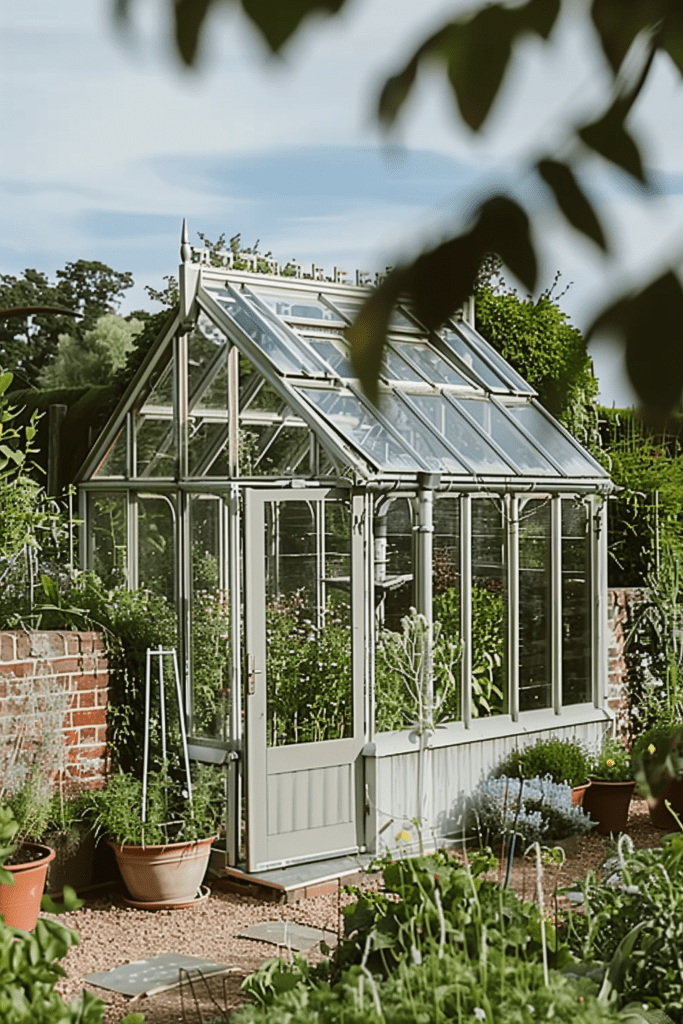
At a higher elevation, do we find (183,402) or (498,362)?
(498,362)

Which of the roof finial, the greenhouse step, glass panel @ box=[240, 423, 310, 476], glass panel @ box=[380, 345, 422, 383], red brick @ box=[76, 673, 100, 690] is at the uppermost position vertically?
the roof finial

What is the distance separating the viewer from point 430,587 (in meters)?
7.41

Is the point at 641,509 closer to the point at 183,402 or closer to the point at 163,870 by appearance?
the point at 183,402

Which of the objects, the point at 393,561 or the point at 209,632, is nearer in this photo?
the point at 209,632

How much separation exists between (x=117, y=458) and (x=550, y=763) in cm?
331

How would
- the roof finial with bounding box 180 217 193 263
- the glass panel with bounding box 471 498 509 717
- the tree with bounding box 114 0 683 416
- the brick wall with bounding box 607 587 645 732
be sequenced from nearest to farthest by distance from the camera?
1. the tree with bounding box 114 0 683 416
2. the roof finial with bounding box 180 217 193 263
3. the glass panel with bounding box 471 498 509 717
4. the brick wall with bounding box 607 587 645 732

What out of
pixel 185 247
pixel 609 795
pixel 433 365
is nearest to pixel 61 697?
pixel 185 247

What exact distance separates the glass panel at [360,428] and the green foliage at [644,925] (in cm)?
340

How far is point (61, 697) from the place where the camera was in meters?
6.56

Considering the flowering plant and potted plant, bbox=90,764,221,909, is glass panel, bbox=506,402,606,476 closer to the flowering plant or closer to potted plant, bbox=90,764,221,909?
the flowering plant

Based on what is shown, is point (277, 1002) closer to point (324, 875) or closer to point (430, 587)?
point (324, 875)

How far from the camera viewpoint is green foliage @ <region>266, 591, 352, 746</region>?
698 centimetres

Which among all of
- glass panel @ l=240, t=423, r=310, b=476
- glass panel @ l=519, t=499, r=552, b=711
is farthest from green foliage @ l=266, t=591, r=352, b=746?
glass panel @ l=519, t=499, r=552, b=711

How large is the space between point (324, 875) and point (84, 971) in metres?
1.60
